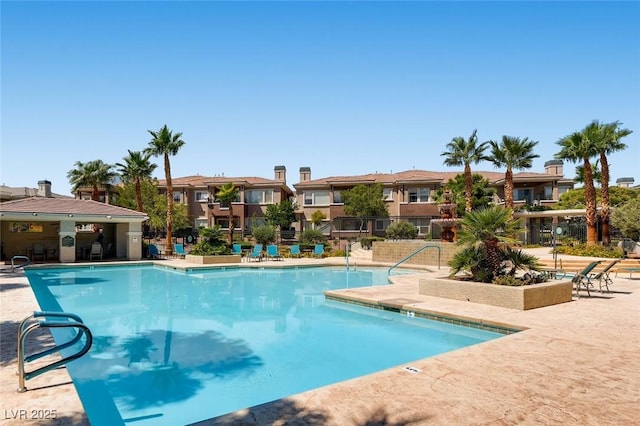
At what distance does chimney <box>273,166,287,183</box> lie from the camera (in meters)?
46.3

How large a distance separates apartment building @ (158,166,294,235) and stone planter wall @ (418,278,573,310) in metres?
31.0

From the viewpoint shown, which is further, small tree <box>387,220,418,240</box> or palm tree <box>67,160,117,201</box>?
palm tree <box>67,160,117,201</box>

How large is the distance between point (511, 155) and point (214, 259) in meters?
23.0

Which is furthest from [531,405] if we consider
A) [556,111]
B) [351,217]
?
[351,217]

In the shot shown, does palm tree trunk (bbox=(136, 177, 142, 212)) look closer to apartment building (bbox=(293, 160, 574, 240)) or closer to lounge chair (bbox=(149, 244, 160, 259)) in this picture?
lounge chair (bbox=(149, 244, 160, 259))

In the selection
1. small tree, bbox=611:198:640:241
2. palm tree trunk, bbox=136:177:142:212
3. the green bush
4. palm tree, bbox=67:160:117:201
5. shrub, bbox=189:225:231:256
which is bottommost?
the green bush

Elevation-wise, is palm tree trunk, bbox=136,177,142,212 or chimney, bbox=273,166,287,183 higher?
chimney, bbox=273,166,287,183

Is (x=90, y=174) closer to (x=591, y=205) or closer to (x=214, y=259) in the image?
(x=214, y=259)

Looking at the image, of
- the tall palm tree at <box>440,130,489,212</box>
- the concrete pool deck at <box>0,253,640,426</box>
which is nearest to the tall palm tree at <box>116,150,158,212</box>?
the tall palm tree at <box>440,130,489,212</box>

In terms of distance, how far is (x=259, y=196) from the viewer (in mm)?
43438

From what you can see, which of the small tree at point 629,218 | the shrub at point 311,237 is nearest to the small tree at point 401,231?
the shrub at point 311,237

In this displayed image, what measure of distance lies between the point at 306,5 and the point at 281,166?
33.1 meters

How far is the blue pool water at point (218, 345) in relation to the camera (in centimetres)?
627

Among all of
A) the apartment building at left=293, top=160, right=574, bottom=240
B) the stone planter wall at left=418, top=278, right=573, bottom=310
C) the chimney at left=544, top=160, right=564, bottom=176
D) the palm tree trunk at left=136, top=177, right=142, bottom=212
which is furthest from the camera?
the chimney at left=544, top=160, right=564, bottom=176
